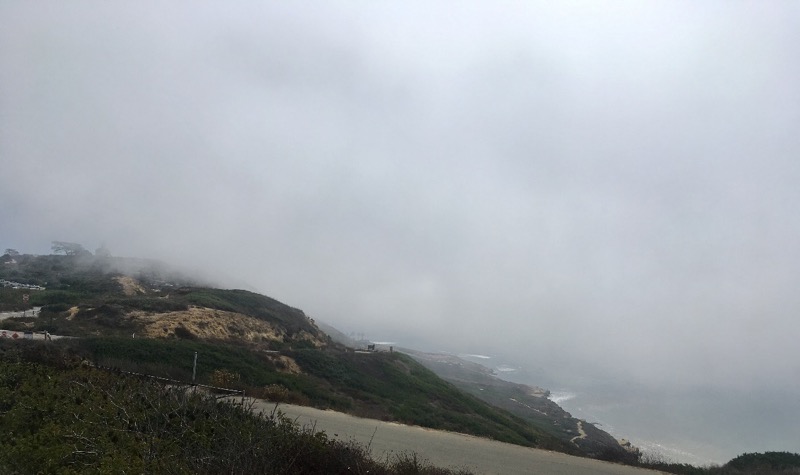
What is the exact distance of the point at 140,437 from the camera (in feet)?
22.7

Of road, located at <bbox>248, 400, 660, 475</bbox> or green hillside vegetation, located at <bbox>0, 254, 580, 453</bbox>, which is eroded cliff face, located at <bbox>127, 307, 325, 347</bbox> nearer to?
green hillside vegetation, located at <bbox>0, 254, 580, 453</bbox>

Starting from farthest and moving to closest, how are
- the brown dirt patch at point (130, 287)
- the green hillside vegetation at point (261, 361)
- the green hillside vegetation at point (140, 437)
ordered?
the brown dirt patch at point (130, 287), the green hillside vegetation at point (261, 361), the green hillside vegetation at point (140, 437)

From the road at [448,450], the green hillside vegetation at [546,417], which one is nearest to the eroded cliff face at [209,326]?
the road at [448,450]

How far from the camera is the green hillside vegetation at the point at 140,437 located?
6.05m

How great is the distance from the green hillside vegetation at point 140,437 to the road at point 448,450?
3.08m

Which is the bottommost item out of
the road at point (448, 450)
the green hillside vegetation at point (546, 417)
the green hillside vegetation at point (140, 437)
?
the green hillside vegetation at point (546, 417)

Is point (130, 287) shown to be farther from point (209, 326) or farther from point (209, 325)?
point (209, 326)

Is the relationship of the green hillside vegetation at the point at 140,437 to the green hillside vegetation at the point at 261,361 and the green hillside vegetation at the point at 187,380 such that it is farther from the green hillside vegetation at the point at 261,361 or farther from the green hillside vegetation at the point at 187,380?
the green hillside vegetation at the point at 261,361

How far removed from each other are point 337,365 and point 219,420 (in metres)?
30.0

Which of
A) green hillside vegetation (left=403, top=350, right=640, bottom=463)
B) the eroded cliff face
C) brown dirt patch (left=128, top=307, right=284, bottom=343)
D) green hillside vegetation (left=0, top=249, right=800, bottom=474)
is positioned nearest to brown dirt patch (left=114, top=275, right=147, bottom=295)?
green hillside vegetation (left=0, top=249, right=800, bottom=474)

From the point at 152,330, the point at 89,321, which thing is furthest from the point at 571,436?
the point at 89,321

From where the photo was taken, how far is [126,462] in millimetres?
5621

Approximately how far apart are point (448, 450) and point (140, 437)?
10043 millimetres

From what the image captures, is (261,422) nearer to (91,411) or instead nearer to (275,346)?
(91,411)
